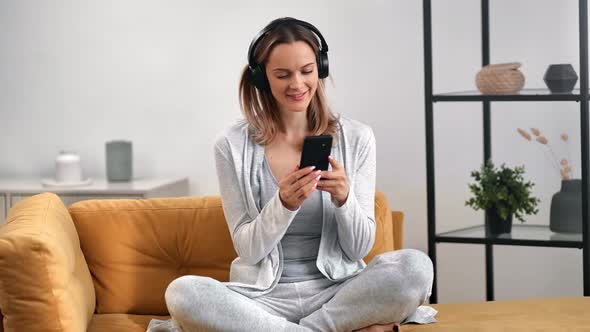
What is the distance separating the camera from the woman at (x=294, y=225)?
235cm

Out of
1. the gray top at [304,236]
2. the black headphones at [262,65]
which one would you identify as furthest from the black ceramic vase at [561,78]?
the gray top at [304,236]

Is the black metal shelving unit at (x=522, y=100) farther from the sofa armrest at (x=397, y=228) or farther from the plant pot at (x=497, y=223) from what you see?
the sofa armrest at (x=397, y=228)

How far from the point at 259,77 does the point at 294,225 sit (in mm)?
428

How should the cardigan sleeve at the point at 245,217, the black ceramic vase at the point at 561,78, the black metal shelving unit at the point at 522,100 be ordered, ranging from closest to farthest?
the cardigan sleeve at the point at 245,217 → the black metal shelving unit at the point at 522,100 → the black ceramic vase at the point at 561,78

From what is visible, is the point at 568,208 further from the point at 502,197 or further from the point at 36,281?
the point at 36,281

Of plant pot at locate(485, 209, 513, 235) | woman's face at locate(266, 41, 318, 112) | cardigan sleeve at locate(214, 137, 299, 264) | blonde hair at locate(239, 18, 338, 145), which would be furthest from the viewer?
plant pot at locate(485, 209, 513, 235)

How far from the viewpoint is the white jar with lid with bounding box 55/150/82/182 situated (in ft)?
13.5

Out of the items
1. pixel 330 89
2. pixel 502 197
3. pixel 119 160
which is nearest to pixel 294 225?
pixel 502 197

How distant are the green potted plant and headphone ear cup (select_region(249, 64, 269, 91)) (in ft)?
3.27

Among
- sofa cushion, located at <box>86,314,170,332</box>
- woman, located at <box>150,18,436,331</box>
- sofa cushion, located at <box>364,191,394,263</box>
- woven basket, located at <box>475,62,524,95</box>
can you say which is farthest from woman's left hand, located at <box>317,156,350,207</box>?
woven basket, located at <box>475,62,524,95</box>

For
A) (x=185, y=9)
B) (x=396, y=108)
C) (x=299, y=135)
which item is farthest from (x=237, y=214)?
(x=185, y=9)

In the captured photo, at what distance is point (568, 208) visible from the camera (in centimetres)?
319

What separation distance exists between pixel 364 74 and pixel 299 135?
1.43 metres

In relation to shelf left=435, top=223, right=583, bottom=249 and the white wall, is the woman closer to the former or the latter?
shelf left=435, top=223, right=583, bottom=249
